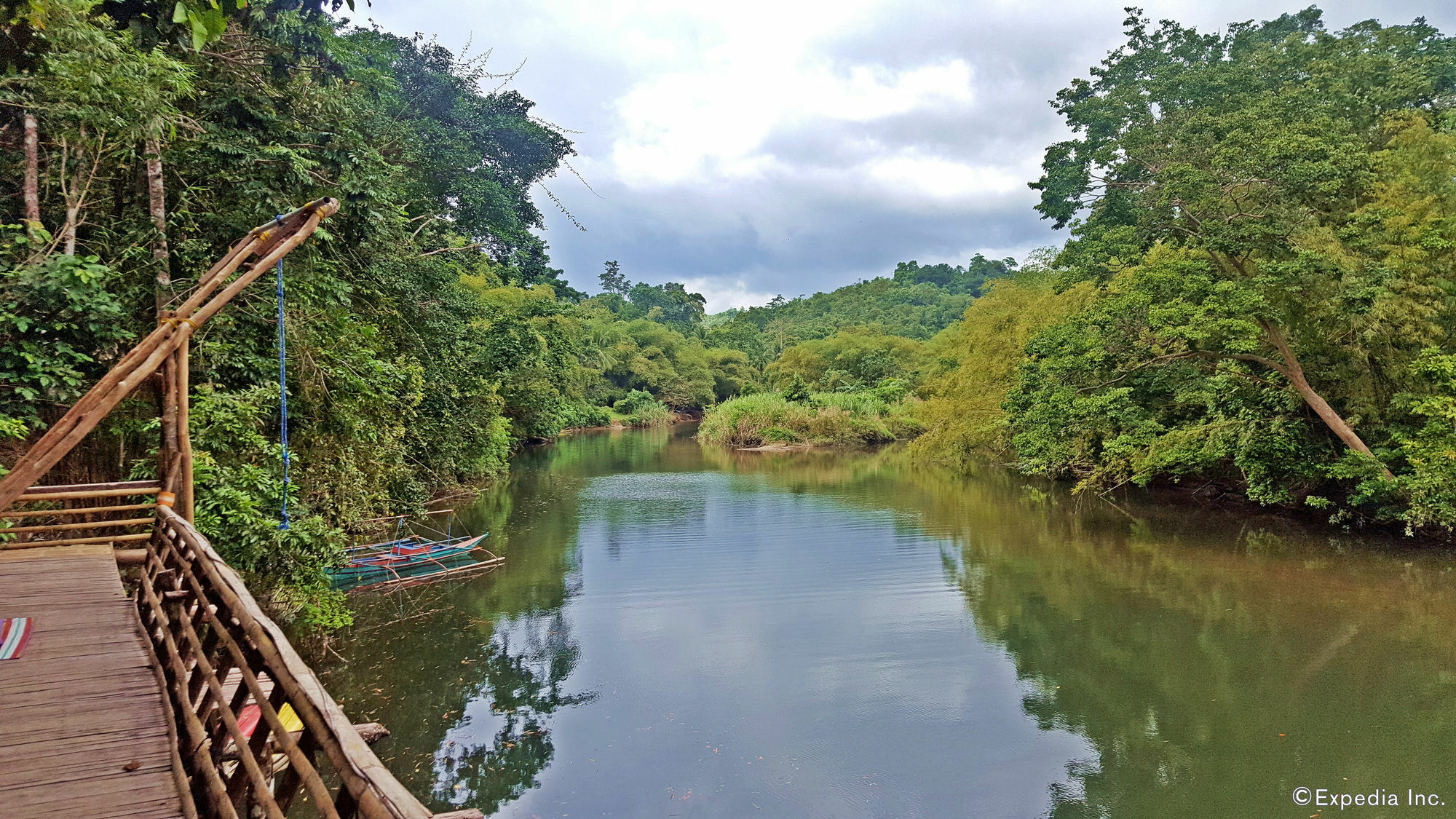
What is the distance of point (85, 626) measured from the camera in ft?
10.6

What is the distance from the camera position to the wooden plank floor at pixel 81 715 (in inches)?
81.5

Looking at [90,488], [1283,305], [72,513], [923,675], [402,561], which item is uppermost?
[1283,305]

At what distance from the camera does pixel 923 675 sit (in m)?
6.64

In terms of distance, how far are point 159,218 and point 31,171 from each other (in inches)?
28.9

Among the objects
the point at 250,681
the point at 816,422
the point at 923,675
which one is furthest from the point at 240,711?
the point at 816,422

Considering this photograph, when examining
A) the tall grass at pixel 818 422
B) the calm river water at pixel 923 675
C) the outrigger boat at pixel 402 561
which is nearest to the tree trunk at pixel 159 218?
the outrigger boat at pixel 402 561

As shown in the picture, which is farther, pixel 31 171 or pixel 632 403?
pixel 632 403

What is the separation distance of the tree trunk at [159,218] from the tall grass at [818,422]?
2213cm

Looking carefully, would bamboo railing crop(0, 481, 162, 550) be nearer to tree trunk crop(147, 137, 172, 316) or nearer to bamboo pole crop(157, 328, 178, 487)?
bamboo pole crop(157, 328, 178, 487)

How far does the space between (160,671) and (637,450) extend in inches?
971

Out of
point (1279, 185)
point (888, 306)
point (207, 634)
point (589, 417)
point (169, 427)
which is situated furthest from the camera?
point (888, 306)

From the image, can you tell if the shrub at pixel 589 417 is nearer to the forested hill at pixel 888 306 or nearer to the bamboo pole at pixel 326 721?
the forested hill at pixel 888 306

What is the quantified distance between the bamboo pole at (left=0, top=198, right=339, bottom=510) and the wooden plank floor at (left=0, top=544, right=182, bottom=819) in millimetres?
741

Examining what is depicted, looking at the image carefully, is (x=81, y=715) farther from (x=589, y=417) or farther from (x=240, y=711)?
(x=589, y=417)
